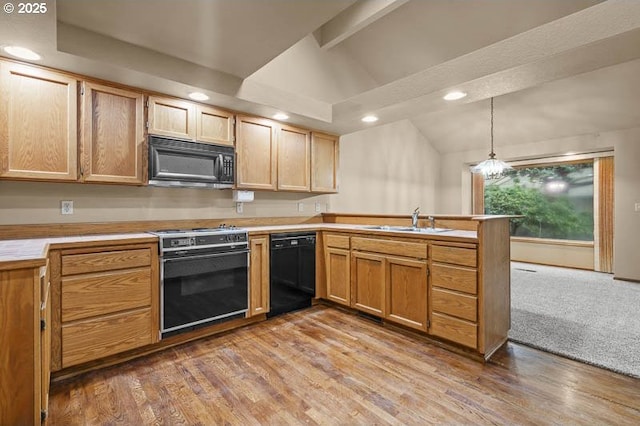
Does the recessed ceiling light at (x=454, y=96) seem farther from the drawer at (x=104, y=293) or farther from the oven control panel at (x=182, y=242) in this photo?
the drawer at (x=104, y=293)

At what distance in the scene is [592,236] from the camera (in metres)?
5.56

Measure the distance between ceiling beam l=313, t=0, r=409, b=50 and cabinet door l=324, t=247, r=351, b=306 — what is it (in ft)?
8.13

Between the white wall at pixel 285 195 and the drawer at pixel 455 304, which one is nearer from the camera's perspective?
the drawer at pixel 455 304

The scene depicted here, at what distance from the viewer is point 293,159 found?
3.77m

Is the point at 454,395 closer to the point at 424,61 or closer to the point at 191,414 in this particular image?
the point at 191,414

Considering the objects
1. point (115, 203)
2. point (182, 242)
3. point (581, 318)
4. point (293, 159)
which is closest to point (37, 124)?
point (115, 203)

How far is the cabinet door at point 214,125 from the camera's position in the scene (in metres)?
2.98

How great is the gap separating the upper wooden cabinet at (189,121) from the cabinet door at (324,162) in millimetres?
1148

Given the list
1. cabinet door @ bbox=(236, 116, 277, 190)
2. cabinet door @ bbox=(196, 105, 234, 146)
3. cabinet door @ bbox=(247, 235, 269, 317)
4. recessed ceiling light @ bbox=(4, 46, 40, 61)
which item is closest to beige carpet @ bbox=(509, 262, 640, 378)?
cabinet door @ bbox=(247, 235, 269, 317)

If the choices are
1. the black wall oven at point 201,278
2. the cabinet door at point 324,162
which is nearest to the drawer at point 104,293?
the black wall oven at point 201,278

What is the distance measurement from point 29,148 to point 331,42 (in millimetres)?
3583

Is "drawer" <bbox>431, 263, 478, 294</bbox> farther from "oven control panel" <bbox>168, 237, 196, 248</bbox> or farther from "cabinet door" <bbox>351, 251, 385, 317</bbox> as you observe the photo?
"oven control panel" <bbox>168, 237, 196, 248</bbox>

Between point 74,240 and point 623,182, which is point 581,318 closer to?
point 623,182

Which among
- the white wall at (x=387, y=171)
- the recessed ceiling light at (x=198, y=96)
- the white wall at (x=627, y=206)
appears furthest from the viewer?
the white wall at (x=387, y=171)
